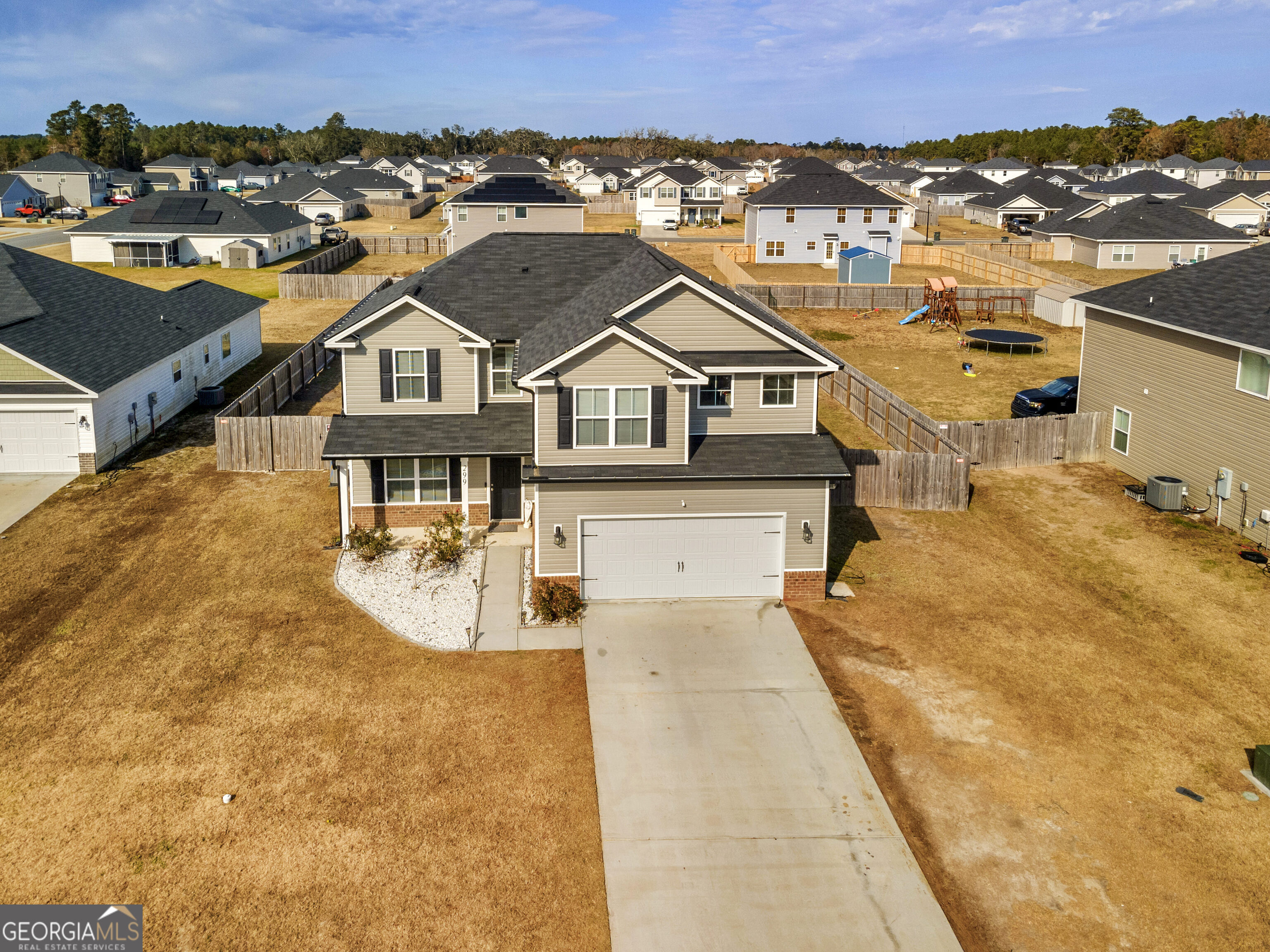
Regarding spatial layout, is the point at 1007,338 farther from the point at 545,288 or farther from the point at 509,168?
the point at 509,168

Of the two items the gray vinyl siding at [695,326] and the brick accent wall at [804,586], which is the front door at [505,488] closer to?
the gray vinyl siding at [695,326]

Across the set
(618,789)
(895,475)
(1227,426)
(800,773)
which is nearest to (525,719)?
(618,789)

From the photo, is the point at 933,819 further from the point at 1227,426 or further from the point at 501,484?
the point at 1227,426

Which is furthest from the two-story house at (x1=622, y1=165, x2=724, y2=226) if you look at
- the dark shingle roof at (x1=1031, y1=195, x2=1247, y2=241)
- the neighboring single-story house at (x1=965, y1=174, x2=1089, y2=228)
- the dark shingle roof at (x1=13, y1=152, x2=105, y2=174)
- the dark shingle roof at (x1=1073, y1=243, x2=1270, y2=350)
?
the dark shingle roof at (x1=1073, y1=243, x2=1270, y2=350)

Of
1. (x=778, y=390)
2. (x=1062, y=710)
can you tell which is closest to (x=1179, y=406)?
(x=778, y=390)

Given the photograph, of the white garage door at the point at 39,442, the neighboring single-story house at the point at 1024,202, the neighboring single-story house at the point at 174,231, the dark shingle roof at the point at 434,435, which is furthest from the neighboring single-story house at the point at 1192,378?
the neighboring single-story house at the point at 1024,202

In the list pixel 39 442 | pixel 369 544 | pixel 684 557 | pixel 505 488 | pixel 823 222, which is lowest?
pixel 369 544

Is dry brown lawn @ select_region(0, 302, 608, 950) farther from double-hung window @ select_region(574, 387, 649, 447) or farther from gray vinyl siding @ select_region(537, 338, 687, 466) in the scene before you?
double-hung window @ select_region(574, 387, 649, 447)
